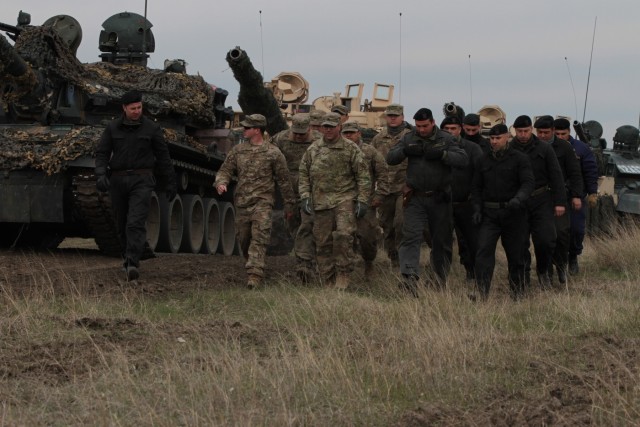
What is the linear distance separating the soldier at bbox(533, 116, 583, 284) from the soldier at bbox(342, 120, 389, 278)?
1.63 meters

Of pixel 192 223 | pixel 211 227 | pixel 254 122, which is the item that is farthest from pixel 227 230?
pixel 254 122

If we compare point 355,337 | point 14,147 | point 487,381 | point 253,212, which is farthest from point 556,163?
point 14,147

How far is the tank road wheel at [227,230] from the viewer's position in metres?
20.1

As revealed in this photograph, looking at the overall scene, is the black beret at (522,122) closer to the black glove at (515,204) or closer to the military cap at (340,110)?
the black glove at (515,204)

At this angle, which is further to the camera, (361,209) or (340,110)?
(340,110)

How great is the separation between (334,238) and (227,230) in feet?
27.7

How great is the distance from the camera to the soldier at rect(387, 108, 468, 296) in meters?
11.7

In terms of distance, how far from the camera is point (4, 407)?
20.4 feet

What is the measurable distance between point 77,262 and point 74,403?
8.87 metres

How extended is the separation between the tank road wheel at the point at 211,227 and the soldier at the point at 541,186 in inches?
312

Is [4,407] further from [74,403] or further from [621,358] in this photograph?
[621,358]

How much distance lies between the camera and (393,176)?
47.4 feet

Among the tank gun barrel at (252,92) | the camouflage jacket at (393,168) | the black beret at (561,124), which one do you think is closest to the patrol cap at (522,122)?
the black beret at (561,124)

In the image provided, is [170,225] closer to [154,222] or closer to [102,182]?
[154,222]
